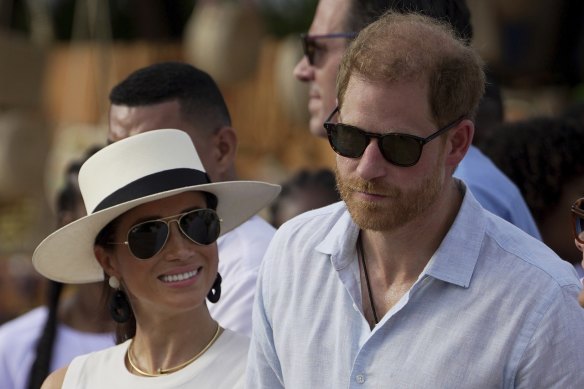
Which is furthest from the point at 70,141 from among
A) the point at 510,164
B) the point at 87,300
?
the point at 510,164

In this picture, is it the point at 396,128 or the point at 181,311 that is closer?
the point at 396,128

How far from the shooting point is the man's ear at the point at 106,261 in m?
A: 3.10

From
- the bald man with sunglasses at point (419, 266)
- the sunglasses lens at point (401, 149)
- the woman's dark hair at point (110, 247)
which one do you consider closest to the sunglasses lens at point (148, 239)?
the woman's dark hair at point (110, 247)

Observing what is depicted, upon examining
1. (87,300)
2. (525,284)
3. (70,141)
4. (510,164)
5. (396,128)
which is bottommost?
(70,141)

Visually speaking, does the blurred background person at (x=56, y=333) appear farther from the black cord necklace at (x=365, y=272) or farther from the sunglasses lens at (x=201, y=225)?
the black cord necklace at (x=365, y=272)

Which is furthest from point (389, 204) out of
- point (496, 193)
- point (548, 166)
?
point (548, 166)

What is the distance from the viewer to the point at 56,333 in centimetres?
433

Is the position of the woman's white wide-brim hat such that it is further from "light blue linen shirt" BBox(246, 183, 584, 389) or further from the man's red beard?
the man's red beard

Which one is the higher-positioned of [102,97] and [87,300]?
[87,300]

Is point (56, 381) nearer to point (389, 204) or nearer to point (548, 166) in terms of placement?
point (389, 204)

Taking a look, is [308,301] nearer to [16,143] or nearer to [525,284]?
[525,284]

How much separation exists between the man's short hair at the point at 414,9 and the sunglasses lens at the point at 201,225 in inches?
29.3

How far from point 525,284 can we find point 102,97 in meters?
6.39

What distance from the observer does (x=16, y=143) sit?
808 cm
